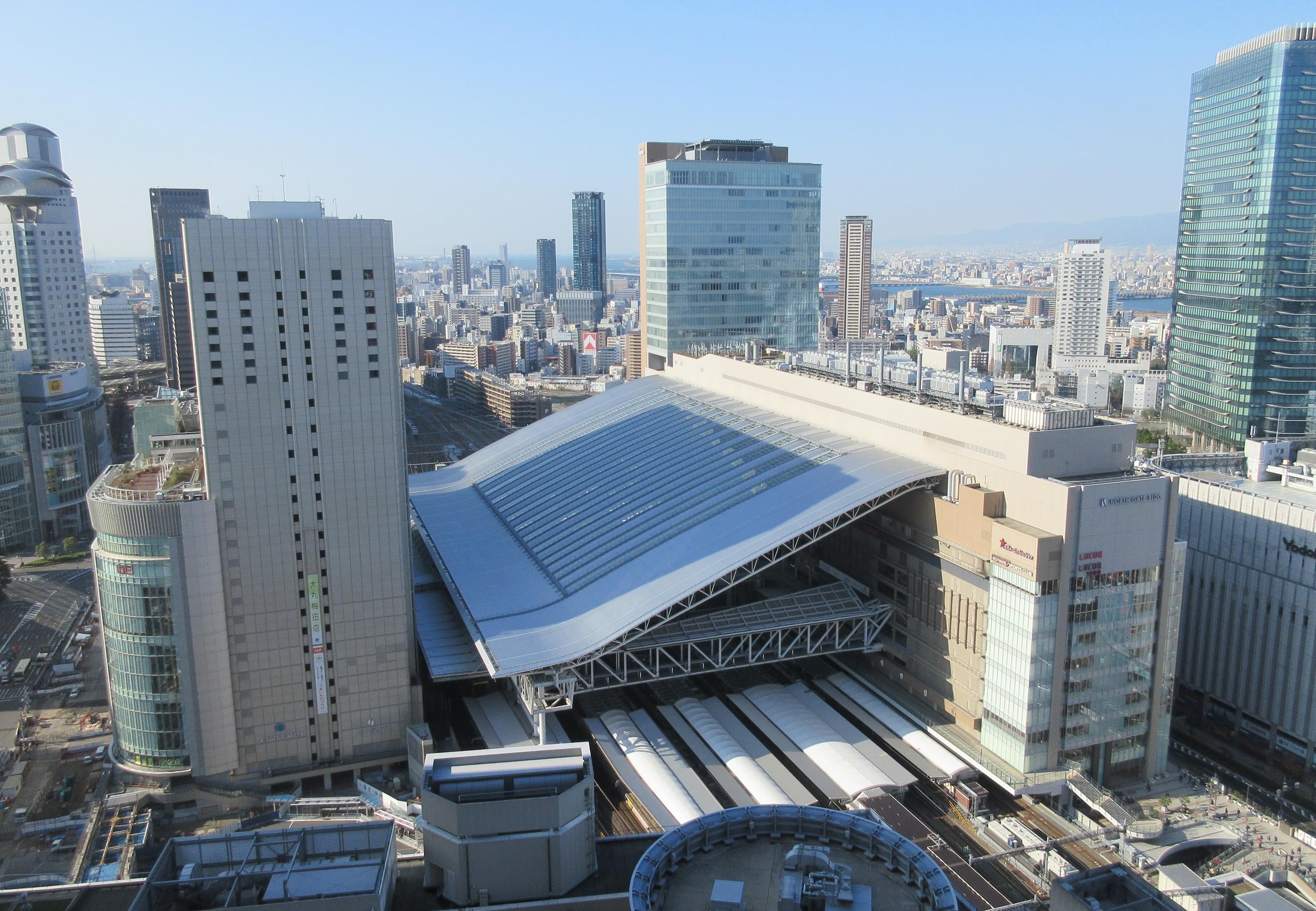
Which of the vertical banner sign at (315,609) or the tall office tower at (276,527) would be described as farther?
the vertical banner sign at (315,609)

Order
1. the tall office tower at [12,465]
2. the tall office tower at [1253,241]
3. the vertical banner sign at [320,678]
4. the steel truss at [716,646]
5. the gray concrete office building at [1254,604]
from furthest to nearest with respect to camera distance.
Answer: the tall office tower at [1253,241], the tall office tower at [12,465], the gray concrete office building at [1254,604], the vertical banner sign at [320,678], the steel truss at [716,646]

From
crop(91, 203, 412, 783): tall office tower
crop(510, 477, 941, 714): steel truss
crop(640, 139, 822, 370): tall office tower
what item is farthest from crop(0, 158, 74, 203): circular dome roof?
crop(510, 477, 941, 714): steel truss

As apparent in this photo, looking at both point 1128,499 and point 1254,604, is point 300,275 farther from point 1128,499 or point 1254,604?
point 1254,604

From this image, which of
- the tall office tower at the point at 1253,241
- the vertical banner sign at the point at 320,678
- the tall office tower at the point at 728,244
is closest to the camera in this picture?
the vertical banner sign at the point at 320,678

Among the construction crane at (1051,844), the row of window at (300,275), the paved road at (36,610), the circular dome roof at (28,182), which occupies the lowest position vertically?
the paved road at (36,610)

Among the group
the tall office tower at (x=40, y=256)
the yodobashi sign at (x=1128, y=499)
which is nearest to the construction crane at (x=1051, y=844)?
the yodobashi sign at (x=1128, y=499)

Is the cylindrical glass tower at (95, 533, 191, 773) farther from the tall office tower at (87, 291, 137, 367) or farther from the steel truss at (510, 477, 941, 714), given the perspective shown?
the tall office tower at (87, 291, 137, 367)

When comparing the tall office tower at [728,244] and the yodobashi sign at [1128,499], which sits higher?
the tall office tower at [728,244]

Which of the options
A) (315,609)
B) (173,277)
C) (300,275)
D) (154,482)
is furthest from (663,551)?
(173,277)

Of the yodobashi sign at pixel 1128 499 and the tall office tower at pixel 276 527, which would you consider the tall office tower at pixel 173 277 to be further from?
the yodobashi sign at pixel 1128 499
